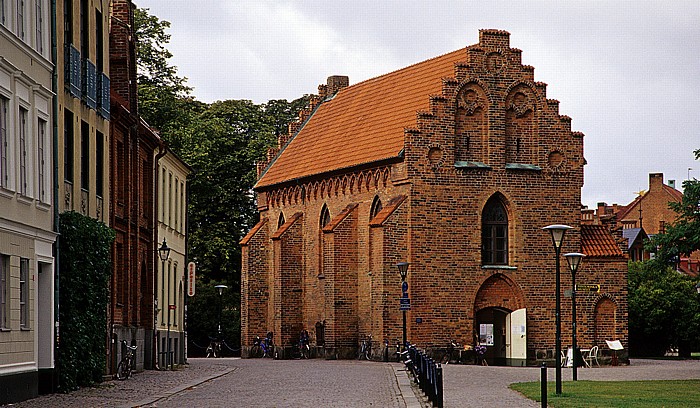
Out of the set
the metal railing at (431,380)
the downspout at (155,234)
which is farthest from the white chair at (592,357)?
the metal railing at (431,380)

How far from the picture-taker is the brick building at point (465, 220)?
56906mm

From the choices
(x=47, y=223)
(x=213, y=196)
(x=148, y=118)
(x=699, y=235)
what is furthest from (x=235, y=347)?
(x=47, y=223)

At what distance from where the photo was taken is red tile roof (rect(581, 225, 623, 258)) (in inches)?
2350

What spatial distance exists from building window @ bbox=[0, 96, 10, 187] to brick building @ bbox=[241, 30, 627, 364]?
101ft

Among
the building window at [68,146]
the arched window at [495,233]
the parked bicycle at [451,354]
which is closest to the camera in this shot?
the building window at [68,146]

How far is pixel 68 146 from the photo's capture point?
31.9 metres

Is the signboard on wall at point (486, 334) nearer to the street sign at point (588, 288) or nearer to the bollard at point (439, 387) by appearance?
the street sign at point (588, 288)

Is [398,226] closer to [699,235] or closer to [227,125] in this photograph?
[699,235]

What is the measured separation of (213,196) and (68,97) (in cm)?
4474

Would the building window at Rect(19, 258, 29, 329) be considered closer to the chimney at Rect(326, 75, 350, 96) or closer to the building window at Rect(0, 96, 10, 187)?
the building window at Rect(0, 96, 10, 187)

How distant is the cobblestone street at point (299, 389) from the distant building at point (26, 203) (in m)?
0.95

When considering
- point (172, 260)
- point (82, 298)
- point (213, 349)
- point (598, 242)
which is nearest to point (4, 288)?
point (82, 298)

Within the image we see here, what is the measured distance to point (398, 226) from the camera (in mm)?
56812

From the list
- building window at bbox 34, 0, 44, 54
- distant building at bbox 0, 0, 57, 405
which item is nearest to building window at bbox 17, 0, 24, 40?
distant building at bbox 0, 0, 57, 405
